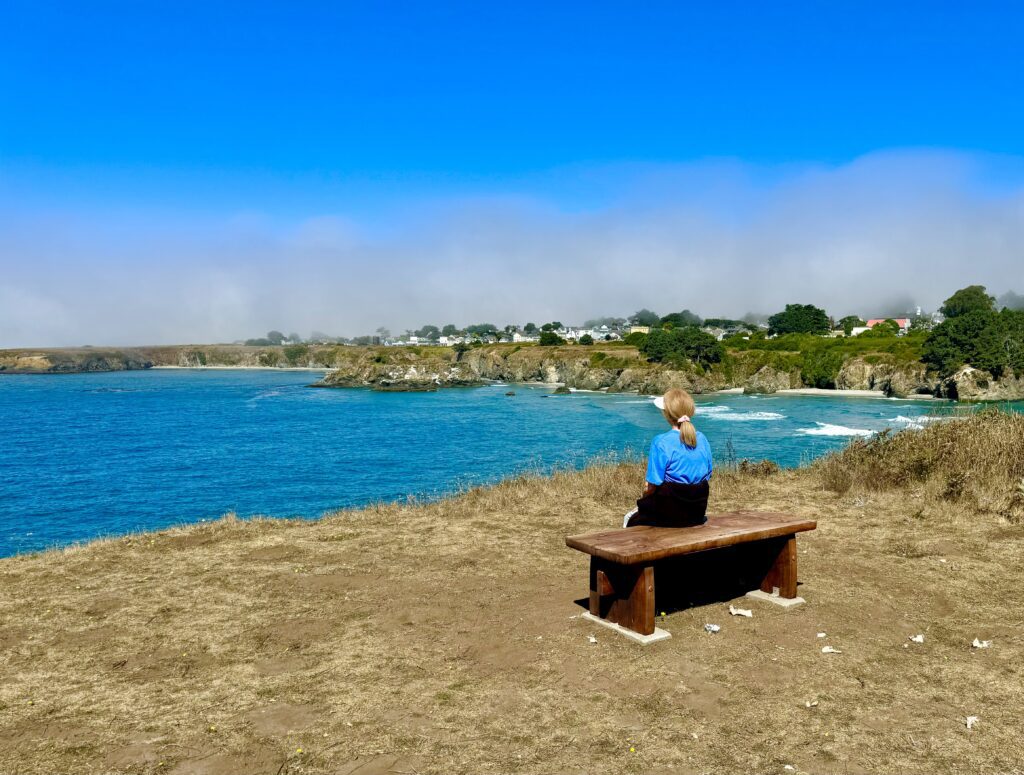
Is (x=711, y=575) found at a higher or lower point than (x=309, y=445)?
higher

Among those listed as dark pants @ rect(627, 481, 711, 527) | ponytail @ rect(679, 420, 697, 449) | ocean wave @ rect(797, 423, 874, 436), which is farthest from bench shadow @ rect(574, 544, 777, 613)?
ocean wave @ rect(797, 423, 874, 436)

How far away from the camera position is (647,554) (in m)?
5.29

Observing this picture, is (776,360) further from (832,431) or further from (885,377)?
(832,431)

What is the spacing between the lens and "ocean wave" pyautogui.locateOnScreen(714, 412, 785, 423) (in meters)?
58.4

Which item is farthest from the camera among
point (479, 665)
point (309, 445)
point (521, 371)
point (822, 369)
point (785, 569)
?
point (521, 371)

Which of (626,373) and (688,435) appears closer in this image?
(688,435)

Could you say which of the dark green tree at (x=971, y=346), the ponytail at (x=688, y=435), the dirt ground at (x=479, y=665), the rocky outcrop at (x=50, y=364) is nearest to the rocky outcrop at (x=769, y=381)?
the dark green tree at (x=971, y=346)

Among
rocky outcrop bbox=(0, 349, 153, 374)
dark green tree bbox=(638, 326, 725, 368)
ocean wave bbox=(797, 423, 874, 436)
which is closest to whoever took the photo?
ocean wave bbox=(797, 423, 874, 436)

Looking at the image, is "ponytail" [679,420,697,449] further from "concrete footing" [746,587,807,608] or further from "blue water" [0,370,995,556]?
"blue water" [0,370,995,556]

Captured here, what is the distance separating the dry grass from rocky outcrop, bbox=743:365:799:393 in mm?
82543

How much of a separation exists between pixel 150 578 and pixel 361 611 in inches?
103

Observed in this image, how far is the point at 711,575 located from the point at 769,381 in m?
87.2

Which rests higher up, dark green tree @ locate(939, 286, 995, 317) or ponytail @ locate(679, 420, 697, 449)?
dark green tree @ locate(939, 286, 995, 317)

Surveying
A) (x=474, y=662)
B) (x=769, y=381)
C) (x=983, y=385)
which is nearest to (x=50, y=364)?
(x=769, y=381)
